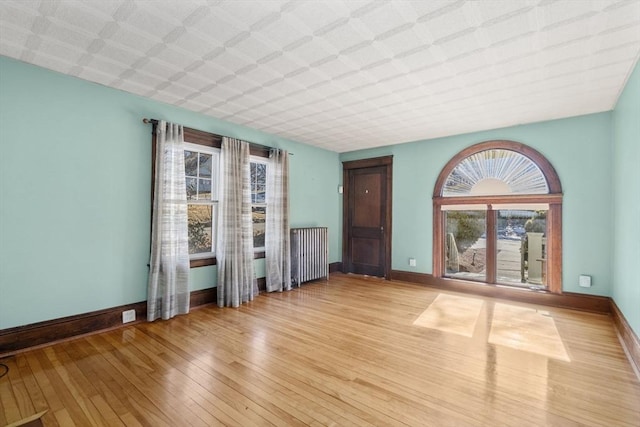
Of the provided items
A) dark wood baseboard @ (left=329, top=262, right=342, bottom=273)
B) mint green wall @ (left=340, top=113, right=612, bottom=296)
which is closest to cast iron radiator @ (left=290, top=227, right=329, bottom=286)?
dark wood baseboard @ (left=329, top=262, right=342, bottom=273)

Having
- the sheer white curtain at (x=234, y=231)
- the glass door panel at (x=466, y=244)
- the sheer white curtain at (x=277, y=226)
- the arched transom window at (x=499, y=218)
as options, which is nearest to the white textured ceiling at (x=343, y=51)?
the sheer white curtain at (x=234, y=231)

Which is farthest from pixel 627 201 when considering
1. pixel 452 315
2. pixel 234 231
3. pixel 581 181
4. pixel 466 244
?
pixel 234 231

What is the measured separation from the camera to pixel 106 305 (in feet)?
10.4

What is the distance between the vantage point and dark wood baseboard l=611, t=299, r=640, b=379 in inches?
94.3

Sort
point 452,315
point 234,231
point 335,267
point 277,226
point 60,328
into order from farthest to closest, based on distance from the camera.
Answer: point 335,267
point 277,226
point 234,231
point 452,315
point 60,328

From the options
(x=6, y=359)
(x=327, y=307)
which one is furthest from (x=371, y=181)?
(x=6, y=359)

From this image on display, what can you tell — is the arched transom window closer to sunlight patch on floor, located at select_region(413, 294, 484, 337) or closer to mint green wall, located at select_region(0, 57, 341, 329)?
sunlight patch on floor, located at select_region(413, 294, 484, 337)

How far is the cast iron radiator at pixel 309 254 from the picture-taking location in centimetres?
513

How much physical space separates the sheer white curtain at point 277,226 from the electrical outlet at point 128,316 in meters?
1.87

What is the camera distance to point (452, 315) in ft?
12.1

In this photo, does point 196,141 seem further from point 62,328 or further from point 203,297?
point 62,328

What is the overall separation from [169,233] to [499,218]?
15.5 ft

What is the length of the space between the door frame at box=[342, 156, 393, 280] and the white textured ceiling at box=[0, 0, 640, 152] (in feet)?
6.51

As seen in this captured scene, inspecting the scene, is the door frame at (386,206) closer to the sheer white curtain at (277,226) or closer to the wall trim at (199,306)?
the wall trim at (199,306)
